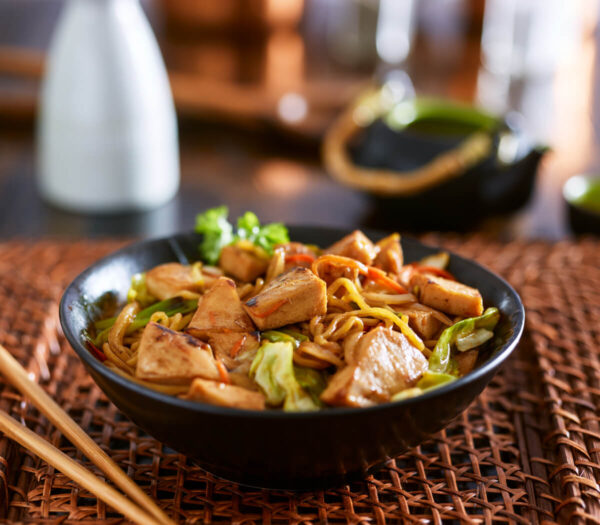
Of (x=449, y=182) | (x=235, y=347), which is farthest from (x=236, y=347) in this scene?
(x=449, y=182)

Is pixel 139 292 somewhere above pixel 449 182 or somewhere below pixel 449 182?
above

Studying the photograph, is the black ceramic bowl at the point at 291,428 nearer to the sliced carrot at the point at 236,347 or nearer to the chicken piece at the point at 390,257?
the sliced carrot at the point at 236,347

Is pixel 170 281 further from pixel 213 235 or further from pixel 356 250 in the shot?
pixel 356 250

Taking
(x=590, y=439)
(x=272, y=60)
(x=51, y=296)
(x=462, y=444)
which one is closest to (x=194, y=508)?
(x=462, y=444)

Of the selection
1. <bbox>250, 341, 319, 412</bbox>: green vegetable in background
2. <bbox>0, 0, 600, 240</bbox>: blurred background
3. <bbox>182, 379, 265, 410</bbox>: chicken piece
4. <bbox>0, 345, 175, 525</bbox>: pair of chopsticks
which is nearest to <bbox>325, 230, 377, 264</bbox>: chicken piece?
<bbox>250, 341, 319, 412</bbox>: green vegetable in background

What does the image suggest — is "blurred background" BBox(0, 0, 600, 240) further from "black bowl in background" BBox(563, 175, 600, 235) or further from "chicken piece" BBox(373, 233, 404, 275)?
"chicken piece" BBox(373, 233, 404, 275)

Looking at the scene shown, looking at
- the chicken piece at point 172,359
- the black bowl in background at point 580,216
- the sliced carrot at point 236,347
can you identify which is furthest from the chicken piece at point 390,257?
the black bowl in background at point 580,216
